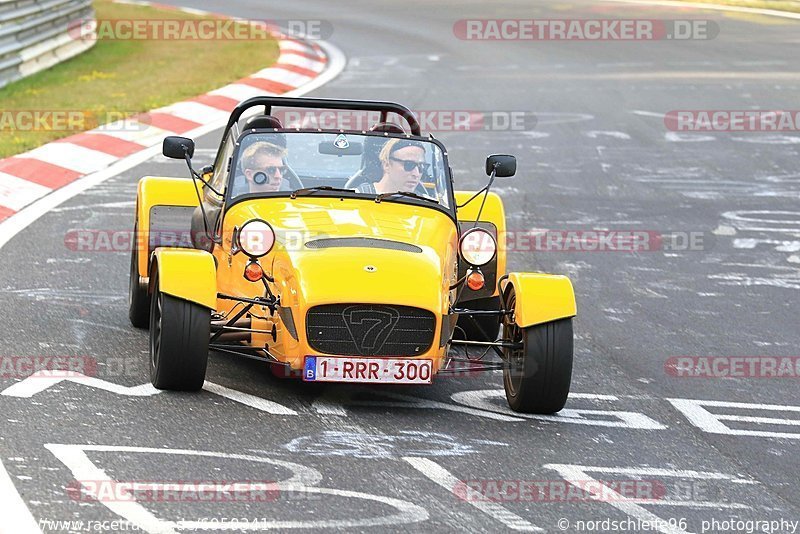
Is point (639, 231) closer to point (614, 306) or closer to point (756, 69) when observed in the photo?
point (614, 306)

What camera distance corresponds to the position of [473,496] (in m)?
6.53

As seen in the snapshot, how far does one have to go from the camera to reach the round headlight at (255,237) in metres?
8.16

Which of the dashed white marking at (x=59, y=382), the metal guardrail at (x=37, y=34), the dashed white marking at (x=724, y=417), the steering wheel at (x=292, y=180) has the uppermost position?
the metal guardrail at (x=37, y=34)

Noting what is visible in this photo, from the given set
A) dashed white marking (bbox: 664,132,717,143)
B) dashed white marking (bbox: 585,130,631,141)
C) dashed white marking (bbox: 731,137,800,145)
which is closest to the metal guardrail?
dashed white marking (bbox: 585,130,631,141)

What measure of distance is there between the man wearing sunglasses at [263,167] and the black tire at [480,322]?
4.58 feet

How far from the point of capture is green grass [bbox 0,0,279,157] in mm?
17469

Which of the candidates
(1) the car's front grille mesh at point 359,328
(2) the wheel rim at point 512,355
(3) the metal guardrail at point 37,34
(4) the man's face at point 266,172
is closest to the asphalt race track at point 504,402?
(2) the wheel rim at point 512,355

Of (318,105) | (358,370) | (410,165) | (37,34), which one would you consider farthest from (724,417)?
(37,34)

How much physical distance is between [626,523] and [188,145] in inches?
166

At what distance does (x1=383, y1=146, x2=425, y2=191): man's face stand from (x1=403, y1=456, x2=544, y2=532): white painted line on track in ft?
8.02

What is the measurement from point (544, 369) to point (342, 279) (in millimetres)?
1096

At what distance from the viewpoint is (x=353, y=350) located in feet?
25.3

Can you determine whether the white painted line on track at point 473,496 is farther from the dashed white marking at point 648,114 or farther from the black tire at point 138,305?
the dashed white marking at point 648,114

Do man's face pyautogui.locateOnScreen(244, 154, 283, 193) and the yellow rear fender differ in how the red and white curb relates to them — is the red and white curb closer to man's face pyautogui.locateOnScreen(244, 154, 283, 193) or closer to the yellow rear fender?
the yellow rear fender
